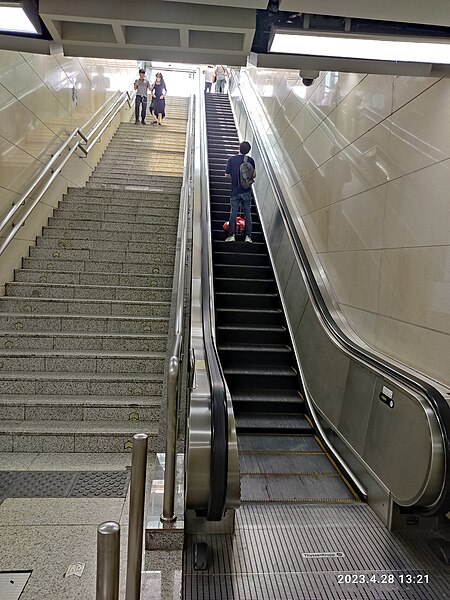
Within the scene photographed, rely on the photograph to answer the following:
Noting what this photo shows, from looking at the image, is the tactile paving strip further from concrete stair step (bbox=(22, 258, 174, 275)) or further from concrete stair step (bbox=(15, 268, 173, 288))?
concrete stair step (bbox=(22, 258, 174, 275))

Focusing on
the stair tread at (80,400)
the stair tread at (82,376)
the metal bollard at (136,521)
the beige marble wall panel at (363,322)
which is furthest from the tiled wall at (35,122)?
the metal bollard at (136,521)

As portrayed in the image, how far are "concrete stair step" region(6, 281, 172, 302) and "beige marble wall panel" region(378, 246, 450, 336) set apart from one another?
254 centimetres

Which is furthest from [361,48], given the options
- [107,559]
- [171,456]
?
[107,559]

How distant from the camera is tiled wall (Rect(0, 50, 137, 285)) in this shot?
466cm

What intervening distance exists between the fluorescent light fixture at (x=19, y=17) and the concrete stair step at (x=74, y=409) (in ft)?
8.66

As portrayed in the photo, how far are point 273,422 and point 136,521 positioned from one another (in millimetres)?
2577

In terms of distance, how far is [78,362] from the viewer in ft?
13.0

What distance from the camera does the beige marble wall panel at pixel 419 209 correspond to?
8.01ft

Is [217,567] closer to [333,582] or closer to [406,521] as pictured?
[333,582]

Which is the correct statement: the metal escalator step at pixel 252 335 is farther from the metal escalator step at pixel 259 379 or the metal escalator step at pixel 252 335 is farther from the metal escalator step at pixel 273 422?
the metal escalator step at pixel 273 422

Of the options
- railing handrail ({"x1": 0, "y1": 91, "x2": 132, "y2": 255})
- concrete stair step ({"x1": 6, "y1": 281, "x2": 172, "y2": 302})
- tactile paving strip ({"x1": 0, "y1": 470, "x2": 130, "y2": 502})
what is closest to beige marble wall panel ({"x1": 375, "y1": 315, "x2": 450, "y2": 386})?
tactile paving strip ({"x1": 0, "y1": 470, "x2": 130, "y2": 502})

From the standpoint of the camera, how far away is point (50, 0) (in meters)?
1.82

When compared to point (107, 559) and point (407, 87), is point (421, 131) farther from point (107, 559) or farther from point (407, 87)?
point (107, 559)

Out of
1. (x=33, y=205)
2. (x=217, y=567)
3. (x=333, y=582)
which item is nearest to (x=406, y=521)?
(x=333, y=582)
